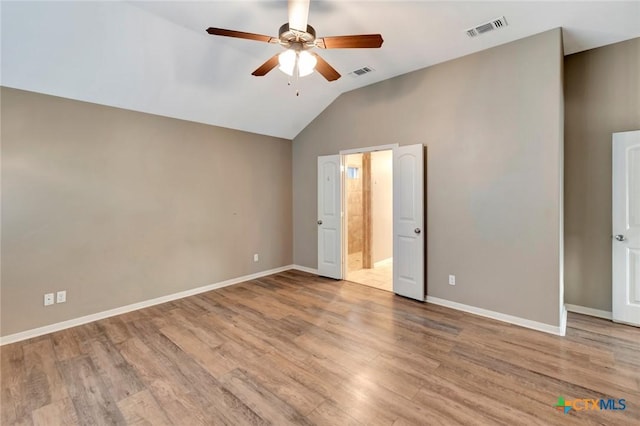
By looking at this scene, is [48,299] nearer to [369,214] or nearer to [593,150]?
[369,214]

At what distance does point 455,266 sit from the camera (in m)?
3.63

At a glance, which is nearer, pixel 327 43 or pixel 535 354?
pixel 327 43

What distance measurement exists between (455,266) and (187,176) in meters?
4.00

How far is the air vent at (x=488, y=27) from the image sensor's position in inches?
111

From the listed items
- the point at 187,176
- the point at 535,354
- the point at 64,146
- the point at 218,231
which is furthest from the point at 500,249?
the point at 64,146

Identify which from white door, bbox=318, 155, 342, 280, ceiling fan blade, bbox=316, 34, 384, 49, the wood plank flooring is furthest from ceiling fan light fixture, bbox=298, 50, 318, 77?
the wood plank flooring

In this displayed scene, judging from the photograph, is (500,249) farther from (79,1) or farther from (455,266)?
(79,1)

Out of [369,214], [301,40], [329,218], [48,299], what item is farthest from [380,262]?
[48,299]

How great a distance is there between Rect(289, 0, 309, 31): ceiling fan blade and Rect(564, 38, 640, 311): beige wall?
3464 mm

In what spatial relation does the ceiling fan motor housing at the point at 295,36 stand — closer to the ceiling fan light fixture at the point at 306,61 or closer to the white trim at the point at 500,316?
the ceiling fan light fixture at the point at 306,61

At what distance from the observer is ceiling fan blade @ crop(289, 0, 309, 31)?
205cm

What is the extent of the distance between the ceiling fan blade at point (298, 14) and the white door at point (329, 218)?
2.79 meters

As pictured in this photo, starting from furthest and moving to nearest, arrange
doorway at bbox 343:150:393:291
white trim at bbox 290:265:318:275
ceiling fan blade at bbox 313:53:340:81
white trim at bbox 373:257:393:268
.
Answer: white trim at bbox 373:257:393:268
doorway at bbox 343:150:393:291
white trim at bbox 290:265:318:275
ceiling fan blade at bbox 313:53:340:81

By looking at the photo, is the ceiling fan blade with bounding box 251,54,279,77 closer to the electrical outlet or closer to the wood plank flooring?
the wood plank flooring
